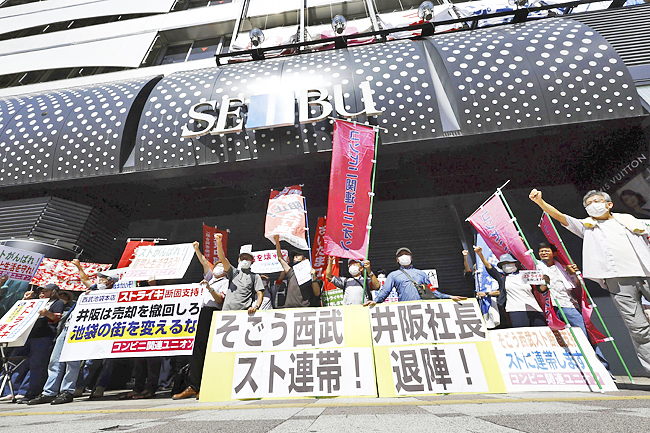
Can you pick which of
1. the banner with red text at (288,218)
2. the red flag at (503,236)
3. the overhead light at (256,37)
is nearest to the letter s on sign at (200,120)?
the banner with red text at (288,218)

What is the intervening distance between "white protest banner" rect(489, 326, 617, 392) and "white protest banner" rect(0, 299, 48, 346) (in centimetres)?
720

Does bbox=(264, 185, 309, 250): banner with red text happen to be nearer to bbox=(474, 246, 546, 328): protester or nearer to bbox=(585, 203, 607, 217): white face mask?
bbox=(474, 246, 546, 328): protester

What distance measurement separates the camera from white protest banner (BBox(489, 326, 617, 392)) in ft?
12.3

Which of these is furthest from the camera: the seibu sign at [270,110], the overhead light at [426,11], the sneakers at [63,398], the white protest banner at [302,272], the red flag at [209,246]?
the overhead light at [426,11]

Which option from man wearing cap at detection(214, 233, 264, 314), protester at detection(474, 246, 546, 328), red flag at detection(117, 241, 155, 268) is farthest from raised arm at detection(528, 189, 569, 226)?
red flag at detection(117, 241, 155, 268)

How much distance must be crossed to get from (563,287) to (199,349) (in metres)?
5.85

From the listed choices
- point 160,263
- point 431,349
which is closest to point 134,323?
point 160,263

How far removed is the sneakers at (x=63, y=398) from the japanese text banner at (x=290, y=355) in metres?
2.62

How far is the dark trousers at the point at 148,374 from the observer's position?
16.5ft

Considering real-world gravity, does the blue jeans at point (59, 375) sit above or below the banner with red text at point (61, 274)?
below

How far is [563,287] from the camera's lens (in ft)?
16.5

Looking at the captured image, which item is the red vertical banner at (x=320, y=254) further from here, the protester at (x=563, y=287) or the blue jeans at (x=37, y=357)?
the blue jeans at (x=37, y=357)

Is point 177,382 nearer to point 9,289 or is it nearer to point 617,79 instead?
point 9,289

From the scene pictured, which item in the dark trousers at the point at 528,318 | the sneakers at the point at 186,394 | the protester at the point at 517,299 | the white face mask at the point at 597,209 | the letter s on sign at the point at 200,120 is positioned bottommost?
the sneakers at the point at 186,394
